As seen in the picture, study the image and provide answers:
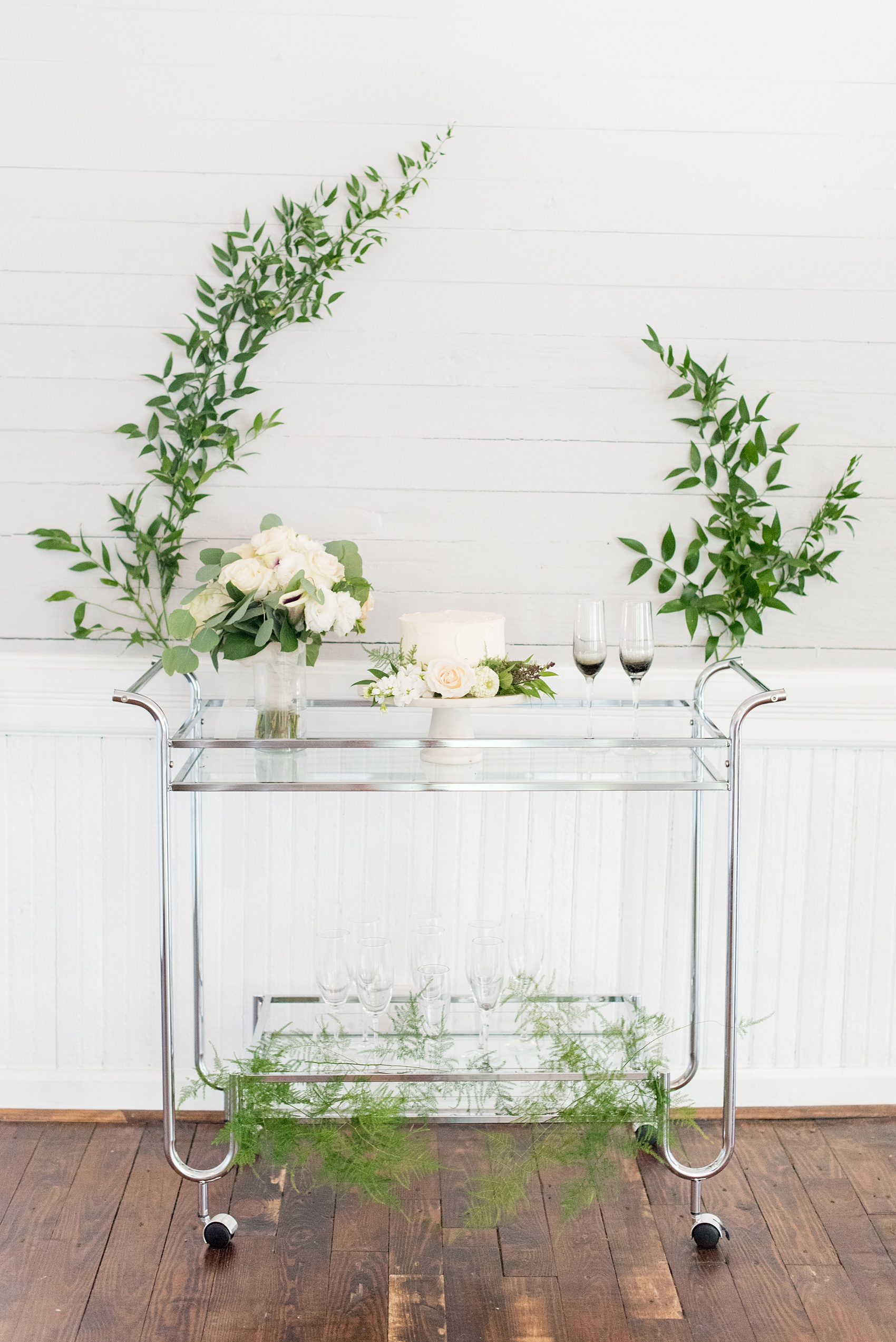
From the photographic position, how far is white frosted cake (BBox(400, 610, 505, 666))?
5.97 ft

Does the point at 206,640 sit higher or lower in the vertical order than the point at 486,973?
higher

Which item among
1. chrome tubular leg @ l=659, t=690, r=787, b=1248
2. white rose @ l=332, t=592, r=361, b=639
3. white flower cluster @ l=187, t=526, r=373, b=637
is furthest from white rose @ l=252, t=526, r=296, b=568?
chrome tubular leg @ l=659, t=690, r=787, b=1248

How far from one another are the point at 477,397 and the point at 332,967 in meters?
1.07

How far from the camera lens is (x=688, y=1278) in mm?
1816

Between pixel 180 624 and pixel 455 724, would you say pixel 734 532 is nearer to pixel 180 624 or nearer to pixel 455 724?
pixel 455 724

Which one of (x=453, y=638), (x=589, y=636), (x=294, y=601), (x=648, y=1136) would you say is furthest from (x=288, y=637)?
(x=648, y=1136)

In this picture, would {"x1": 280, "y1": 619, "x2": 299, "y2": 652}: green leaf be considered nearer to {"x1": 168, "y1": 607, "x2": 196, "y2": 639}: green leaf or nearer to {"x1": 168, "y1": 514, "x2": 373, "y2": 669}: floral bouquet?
{"x1": 168, "y1": 514, "x2": 373, "y2": 669}: floral bouquet

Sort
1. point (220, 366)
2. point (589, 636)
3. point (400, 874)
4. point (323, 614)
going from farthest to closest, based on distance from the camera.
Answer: point (400, 874)
point (220, 366)
point (589, 636)
point (323, 614)

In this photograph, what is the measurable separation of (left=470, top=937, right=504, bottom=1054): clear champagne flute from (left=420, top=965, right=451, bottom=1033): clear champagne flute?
2.0 inches

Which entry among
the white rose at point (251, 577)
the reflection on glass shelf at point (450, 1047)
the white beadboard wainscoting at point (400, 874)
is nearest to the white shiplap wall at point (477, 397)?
the white beadboard wainscoting at point (400, 874)

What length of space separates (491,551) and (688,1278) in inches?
50.7

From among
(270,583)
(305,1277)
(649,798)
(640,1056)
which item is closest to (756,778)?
(649,798)

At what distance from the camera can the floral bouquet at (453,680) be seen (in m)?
1.76

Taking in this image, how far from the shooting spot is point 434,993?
76.3 inches
